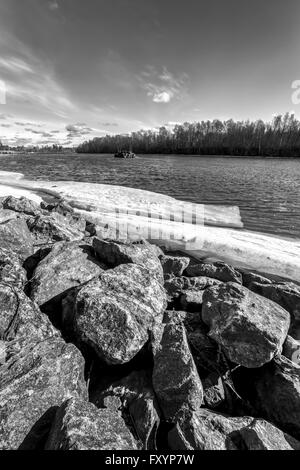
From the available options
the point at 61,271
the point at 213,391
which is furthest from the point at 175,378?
the point at 61,271

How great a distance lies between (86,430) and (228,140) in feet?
481

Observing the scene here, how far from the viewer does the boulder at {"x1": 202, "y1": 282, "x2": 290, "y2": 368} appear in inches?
124

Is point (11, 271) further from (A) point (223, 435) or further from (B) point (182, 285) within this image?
(A) point (223, 435)

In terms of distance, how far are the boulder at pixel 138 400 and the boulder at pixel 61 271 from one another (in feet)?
5.96

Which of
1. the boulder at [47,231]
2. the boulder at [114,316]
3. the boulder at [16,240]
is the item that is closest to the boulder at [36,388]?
the boulder at [114,316]

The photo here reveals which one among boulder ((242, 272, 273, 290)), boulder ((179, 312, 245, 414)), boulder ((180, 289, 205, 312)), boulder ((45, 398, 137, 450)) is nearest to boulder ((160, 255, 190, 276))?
boulder ((180, 289, 205, 312))

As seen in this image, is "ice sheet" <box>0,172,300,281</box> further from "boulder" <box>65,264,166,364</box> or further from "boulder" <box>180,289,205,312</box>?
"boulder" <box>65,264,166,364</box>

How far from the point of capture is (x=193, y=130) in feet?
499

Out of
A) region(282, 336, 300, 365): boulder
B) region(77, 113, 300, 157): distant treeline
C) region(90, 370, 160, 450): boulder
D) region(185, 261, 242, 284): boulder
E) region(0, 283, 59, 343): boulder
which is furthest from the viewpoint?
region(77, 113, 300, 157): distant treeline

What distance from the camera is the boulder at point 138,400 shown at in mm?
2609

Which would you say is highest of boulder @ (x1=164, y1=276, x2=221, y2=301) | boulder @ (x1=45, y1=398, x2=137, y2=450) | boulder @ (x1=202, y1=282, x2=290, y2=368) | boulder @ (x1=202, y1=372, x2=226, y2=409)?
boulder @ (x1=202, y1=282, x2=290, y2=368)

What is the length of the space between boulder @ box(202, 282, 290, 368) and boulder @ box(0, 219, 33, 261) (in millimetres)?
4513

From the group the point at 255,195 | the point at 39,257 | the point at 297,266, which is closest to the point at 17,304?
the point at 39,257
